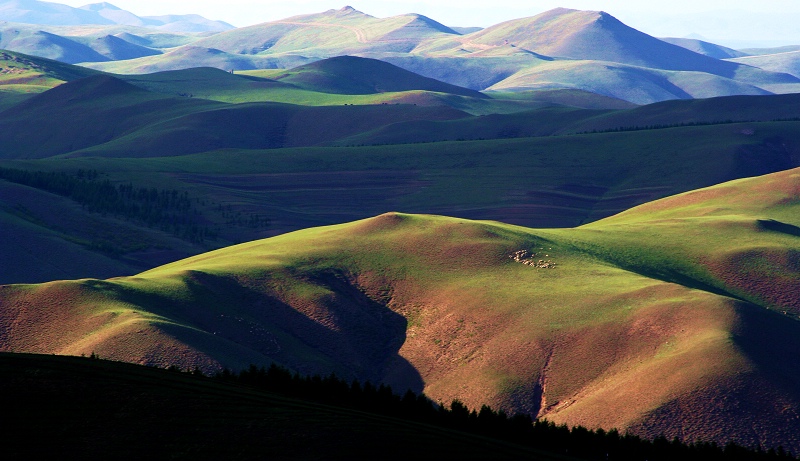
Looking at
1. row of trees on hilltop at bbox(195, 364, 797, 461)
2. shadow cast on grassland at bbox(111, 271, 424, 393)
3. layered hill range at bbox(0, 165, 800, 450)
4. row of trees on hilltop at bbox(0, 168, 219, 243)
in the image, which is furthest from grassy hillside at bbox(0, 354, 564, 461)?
row of trees on hilltop at bbox(0, 168, 219, 243)

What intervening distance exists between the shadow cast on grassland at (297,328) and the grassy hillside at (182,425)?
47714mm

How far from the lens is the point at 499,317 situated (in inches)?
3565

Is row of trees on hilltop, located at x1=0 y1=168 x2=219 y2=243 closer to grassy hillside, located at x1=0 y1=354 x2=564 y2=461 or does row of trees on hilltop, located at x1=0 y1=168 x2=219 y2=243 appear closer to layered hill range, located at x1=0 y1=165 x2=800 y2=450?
layered hill range, located at x1=0 y1=165 x2=800 y2=450

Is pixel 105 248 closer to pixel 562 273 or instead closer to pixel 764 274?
pixel 562 273

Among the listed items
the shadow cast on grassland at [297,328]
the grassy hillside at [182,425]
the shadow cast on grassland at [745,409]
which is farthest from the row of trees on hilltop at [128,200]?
the grassy hillside at [182,425]

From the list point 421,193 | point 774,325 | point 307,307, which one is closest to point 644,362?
point 774,325

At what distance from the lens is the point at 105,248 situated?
15350 centimetres

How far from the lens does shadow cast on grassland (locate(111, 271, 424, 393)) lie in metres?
85.3

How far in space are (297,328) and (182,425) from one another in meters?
64.4

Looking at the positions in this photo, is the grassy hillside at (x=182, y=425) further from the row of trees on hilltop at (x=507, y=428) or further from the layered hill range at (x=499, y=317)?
the layered hill range at (x=499, y=317)

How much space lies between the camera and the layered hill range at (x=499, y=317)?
241ft

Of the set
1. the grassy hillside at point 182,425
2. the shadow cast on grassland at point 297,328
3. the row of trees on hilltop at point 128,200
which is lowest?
the row of trees on hilltop at point 128,200

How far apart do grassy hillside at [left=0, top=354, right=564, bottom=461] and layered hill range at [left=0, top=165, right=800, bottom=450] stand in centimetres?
4219

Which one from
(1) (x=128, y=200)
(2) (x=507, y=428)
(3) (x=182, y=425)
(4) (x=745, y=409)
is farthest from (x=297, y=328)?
(1) (x=128, y=200)
